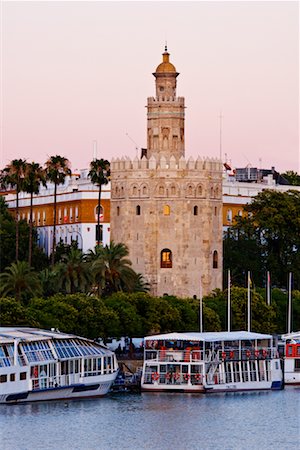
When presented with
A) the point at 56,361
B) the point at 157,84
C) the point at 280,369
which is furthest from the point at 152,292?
the point at 56,361

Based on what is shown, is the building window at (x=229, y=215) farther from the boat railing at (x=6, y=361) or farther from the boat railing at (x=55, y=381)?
the boat railing at (x=6, y=361)

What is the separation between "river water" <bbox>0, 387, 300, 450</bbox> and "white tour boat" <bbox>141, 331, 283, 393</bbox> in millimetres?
1153

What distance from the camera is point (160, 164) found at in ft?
427

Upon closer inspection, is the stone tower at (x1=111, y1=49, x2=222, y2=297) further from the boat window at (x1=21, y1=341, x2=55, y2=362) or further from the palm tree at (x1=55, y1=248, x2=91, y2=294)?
the boat window at (x1=21, y1=341, x2=55, y2=362)

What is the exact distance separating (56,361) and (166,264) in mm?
34068

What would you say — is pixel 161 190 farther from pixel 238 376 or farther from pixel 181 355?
pixel 181 355

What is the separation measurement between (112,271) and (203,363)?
1882 centimetres

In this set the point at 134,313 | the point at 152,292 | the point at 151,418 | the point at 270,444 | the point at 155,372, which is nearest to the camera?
the point at 270,444

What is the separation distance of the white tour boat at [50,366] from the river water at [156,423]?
677 mm

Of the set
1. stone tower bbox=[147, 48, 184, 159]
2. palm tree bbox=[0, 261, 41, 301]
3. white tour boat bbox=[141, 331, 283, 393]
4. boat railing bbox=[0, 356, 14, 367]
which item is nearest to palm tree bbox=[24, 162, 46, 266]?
stone tower bbox=[147, 48, 184, 159]

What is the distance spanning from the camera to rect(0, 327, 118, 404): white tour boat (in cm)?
9331

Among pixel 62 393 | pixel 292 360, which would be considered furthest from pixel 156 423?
pixel 292 360

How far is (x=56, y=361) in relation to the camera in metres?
96.0

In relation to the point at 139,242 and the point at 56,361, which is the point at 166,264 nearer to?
the point at 139,242
